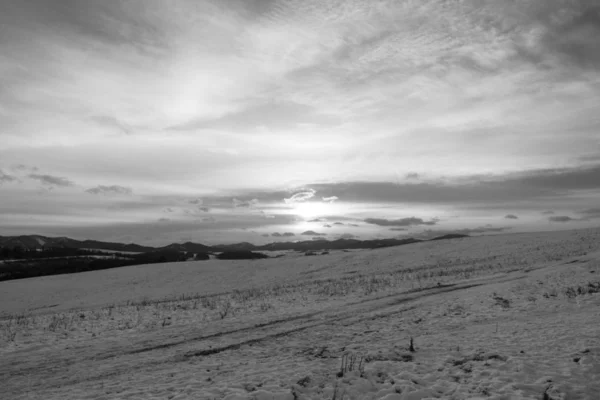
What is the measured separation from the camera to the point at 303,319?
18.6 meters

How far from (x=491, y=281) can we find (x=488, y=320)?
11.6 metres

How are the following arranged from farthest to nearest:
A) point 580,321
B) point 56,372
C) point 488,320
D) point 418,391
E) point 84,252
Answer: point 84,252 → point 488,320 → point 580,321 → point 56,372 → point 418,391

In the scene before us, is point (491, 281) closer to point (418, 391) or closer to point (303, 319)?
point (303, 319)

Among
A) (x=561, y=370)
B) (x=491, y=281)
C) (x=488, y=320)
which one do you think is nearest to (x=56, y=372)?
(x=561, y=370)

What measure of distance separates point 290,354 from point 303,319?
5627mm

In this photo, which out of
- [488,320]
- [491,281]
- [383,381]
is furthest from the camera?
[491,281]

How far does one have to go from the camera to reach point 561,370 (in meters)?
9.56

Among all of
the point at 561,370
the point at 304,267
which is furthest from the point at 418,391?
the point at 304,267

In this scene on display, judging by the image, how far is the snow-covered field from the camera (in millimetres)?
9586

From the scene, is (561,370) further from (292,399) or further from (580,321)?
(292,399)

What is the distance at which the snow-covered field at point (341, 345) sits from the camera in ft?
31.4

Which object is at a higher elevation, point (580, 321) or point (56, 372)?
point (580, 321)

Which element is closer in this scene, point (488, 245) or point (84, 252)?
point (488, 245)

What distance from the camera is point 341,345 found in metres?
13.7
